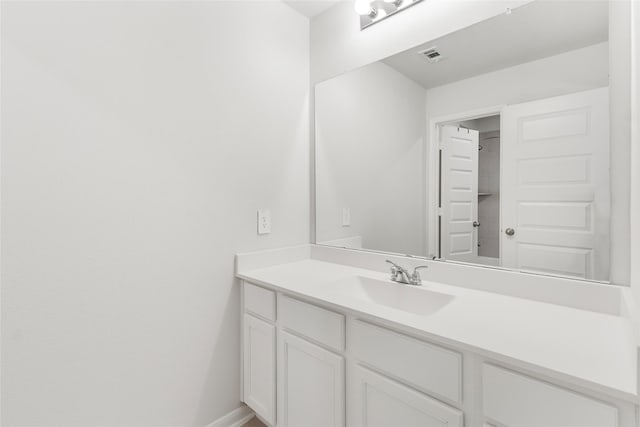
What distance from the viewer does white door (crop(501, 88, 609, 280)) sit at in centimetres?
108

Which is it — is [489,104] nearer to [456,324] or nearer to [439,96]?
[439,96]

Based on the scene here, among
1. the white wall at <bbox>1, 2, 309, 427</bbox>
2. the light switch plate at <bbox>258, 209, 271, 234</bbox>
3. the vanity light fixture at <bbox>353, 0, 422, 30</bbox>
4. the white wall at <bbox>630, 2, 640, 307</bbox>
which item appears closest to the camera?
the white wall at <bbox>630, 2, 640, 307</bbox>

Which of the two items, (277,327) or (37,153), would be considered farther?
(277,327)

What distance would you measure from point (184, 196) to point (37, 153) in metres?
0.52

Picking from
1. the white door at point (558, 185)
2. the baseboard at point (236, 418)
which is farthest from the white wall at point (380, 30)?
the baseboard at point (236, 418)

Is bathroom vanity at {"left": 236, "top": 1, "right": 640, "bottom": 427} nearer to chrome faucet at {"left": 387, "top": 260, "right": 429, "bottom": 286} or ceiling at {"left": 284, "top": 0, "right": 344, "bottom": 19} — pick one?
chrome faucet at {"left": 387, "top": 260, "right": 429, "bottom": 286}

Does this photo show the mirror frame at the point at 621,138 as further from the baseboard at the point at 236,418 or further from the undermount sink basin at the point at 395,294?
the baseboard at the point at 236,418

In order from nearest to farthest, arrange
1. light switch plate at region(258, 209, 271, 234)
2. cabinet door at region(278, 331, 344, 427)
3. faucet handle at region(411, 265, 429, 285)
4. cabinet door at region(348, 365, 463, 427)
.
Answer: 1. cabinet door at region(348, 365, 463, 427)
2. cabinet door at region(278, 331, 344, 427)
3. faucet handle at region(411, 265, 429, 285)
4. light switch plate at region(258, 209, 271, 234)

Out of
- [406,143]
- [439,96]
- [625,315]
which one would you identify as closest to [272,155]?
[406,143]

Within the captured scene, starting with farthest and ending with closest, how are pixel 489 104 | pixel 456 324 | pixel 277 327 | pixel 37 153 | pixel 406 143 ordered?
pixel 406 143 < pixel 277 327 < pixel 489 104 < pixel 37 153 < pixel 456 324

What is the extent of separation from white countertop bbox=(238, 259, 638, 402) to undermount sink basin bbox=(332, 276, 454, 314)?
0.07 metres

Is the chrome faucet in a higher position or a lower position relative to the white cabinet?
higher

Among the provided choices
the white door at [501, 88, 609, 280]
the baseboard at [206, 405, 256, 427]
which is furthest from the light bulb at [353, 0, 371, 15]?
the baseboard at [206, 405, 256, 427]

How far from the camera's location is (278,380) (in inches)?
55.3
